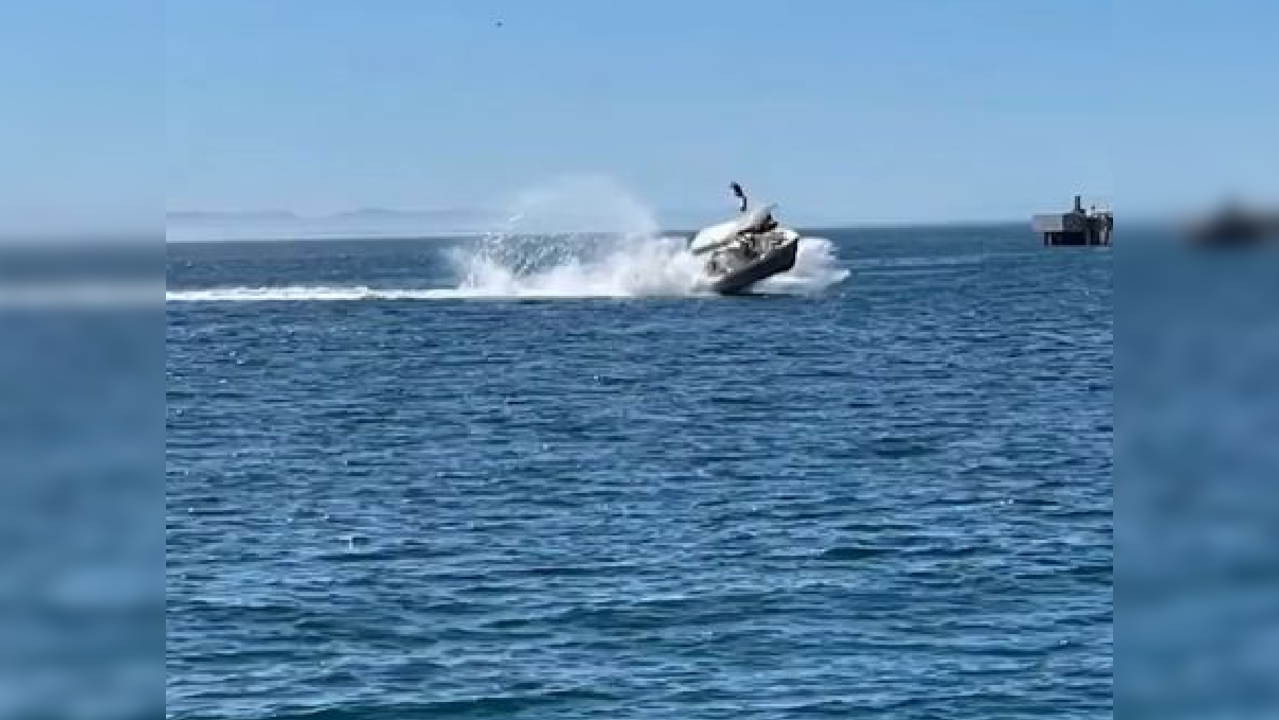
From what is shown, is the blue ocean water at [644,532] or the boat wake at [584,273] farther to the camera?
the boat wake at [584,273]

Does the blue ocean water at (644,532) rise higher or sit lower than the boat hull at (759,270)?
lower

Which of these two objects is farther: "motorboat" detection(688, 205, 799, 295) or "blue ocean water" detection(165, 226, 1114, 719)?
"motorboat" detection(688, 205, 799, 295)

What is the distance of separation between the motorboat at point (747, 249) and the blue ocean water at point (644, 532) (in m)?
20.0

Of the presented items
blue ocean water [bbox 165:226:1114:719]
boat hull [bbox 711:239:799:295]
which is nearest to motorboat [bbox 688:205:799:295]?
boat hull [bbox 711:239:799:295]

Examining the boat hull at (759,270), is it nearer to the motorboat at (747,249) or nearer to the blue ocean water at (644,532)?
the motorboat at (747,249)

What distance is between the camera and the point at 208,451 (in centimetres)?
4600

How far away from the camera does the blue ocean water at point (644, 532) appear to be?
21625 millimetres

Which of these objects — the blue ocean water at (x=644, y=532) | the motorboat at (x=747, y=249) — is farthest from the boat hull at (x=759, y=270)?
the blue ocean water at (x=644, y=532)

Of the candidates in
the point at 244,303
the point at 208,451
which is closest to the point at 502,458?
the point at 208,451

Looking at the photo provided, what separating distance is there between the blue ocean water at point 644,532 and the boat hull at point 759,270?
19.9m

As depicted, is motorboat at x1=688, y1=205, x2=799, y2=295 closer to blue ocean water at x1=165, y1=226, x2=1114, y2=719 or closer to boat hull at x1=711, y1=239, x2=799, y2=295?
boat hull at x1=711, y1=239, x2=799, y2=295

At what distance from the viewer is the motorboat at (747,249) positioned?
9575 cm

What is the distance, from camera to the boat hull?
3772 inches
